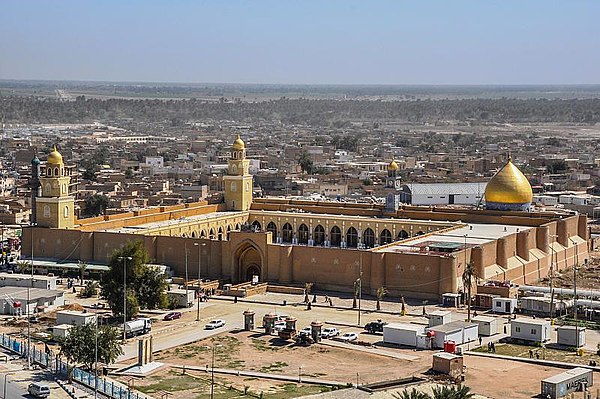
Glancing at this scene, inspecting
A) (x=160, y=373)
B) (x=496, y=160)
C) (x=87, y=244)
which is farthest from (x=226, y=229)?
(x=496, y=160)

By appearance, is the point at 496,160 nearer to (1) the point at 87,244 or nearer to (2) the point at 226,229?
(2) the point at 226,229

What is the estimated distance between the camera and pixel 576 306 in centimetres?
4841

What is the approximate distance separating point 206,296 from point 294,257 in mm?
4894

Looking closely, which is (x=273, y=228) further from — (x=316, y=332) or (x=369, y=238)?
(x=316, y=332)

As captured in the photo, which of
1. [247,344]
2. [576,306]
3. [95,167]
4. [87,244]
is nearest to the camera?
[247,344]

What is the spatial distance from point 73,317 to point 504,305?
1758 cm

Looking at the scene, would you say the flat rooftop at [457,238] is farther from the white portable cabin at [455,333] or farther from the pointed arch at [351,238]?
the white portable cabin at [455,333]

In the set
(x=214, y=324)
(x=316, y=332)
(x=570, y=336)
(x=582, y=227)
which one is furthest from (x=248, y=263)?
(x=582, y=227)

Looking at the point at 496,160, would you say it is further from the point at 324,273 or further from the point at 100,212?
the point at 324,273

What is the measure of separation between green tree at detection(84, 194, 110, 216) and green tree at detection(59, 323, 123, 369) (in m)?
47.5

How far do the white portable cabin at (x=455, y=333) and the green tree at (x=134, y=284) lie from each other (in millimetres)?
11423

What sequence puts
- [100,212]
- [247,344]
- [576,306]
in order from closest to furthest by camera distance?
1. [247,344]
2. [576,306]
3. [100,212]

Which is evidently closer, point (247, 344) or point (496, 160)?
point (247, 344)

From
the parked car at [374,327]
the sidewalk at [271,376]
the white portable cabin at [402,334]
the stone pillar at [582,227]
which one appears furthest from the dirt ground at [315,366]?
the stone pillar at [582,227]
